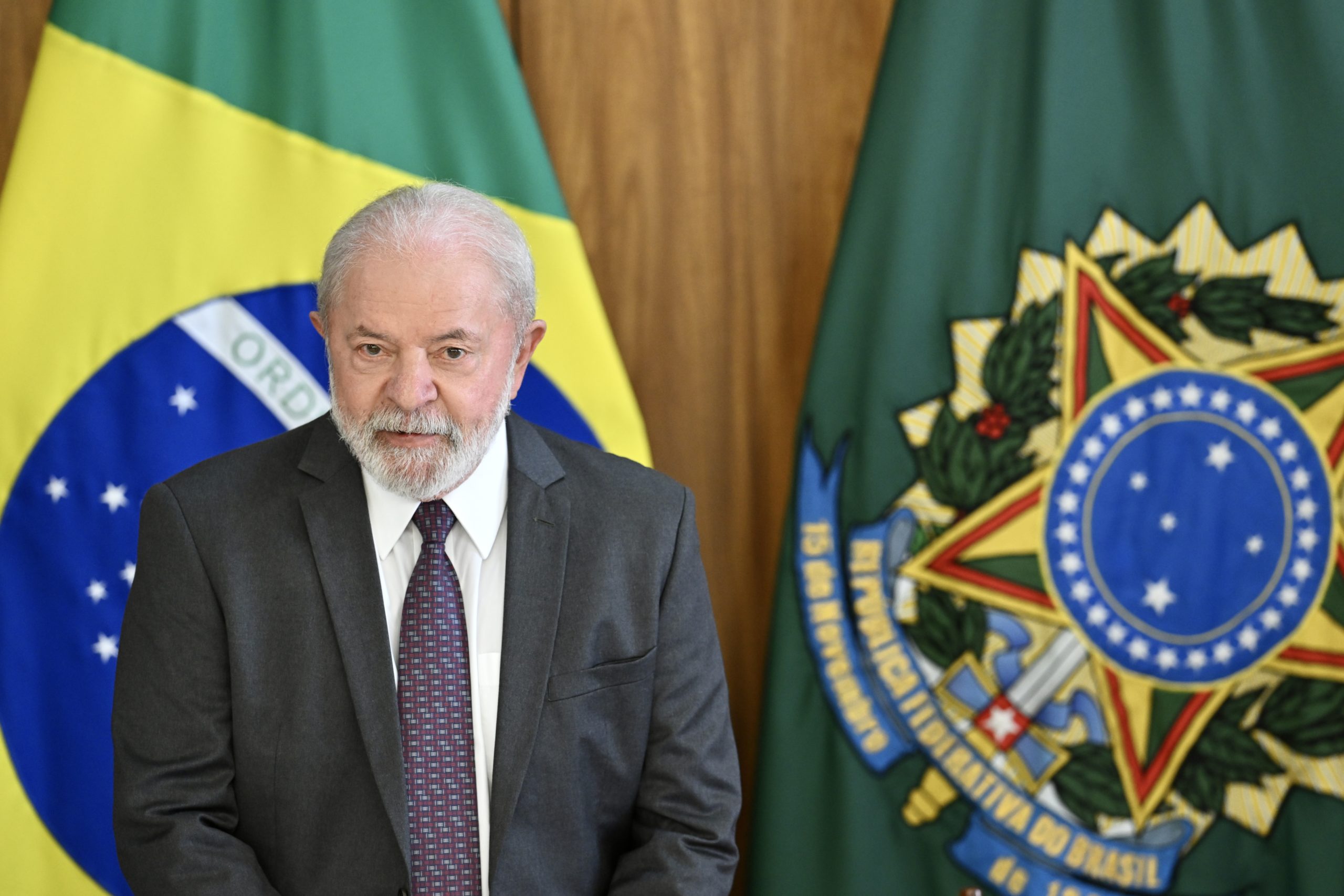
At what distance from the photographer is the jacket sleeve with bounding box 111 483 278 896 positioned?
55.9 inches

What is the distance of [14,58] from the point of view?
243 cm

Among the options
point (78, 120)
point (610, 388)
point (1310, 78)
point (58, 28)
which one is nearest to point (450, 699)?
point (610, 388)

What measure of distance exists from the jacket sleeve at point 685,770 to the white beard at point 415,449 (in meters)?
0.34

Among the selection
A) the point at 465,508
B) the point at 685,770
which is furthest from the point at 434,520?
the point at 685,770

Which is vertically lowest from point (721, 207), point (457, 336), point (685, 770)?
point (685, 770)

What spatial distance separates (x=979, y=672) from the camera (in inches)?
93.1

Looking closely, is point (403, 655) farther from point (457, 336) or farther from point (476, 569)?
point (457, 336)

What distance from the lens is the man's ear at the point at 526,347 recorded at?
63.0 inches

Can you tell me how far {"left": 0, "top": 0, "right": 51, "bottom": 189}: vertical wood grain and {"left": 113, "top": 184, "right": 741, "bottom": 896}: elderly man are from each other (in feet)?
4.30

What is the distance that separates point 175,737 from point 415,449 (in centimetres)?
45

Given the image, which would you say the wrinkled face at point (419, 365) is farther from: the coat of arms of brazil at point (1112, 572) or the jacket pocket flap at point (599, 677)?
the coat of arms of brazil at point (1112, 572)

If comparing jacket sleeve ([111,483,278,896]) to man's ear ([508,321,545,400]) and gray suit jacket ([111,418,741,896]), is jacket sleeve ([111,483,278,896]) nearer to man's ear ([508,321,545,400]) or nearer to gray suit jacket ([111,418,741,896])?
gray suit jacket ([111,418,741,896])

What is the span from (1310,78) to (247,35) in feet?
6.81

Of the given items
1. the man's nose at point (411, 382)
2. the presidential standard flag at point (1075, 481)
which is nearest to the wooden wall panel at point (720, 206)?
→ the presidential standard flag at point (1075, 481)
